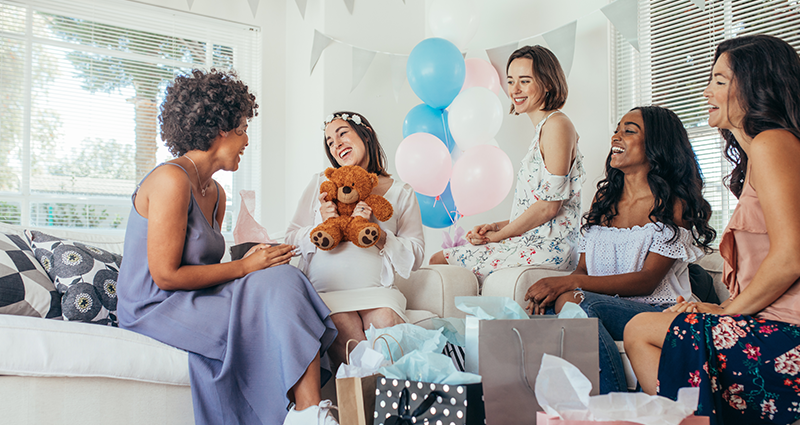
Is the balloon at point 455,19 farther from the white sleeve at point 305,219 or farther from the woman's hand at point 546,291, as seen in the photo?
the woman's hand at point 546,291

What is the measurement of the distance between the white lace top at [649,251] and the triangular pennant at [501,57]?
5.31 ft

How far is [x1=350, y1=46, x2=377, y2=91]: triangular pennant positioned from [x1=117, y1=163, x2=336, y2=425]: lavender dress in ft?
7.50

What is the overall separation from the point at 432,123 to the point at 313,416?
2.12m

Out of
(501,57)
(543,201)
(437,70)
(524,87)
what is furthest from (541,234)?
(501,57)

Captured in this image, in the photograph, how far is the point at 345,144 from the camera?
205 centimetres

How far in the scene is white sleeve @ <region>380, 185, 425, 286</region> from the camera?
1.83m

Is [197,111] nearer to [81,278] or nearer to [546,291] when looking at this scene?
[81,278]

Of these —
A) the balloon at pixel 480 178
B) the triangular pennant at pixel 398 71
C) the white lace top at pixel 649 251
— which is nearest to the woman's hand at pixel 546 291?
the white lace top at pixel 649 251

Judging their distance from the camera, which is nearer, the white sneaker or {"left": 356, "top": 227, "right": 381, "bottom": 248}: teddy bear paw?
the white sneaker

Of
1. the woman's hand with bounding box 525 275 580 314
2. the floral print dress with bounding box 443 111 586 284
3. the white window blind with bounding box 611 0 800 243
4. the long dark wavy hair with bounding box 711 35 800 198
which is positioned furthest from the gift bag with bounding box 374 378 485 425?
the white window blind with bounding box 611 0 800 243

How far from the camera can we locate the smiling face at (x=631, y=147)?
1.88 m

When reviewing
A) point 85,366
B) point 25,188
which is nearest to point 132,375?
point 85,366

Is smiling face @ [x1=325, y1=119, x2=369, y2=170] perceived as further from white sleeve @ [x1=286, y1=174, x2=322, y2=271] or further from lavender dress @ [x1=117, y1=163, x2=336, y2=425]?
lavender dress @ [x1=117, y1=163, x2=336, y2=425]

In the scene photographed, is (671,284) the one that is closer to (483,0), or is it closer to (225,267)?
(225,267)
